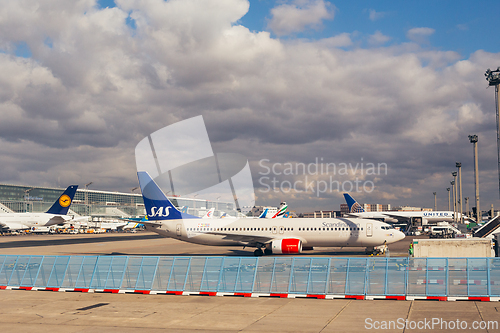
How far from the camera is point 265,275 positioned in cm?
Answer: 2231

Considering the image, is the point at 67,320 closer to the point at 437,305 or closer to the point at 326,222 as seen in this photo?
the point at 437,305

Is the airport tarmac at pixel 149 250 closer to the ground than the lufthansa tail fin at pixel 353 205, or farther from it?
closer to the ground

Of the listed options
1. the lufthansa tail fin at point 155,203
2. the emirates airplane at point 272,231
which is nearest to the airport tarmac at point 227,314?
the emirates airplane at point 272,231

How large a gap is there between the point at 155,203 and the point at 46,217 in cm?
6978

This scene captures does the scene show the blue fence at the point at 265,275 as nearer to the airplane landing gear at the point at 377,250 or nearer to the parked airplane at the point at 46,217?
the airplane landing gear at the point at 377,250

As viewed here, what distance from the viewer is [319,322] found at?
15.8m

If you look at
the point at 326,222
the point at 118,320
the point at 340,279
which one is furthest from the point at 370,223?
the point at 118,320

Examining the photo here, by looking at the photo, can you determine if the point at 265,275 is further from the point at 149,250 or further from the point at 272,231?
the point at 149,250

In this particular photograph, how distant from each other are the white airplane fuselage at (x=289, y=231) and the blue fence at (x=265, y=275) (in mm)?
18348

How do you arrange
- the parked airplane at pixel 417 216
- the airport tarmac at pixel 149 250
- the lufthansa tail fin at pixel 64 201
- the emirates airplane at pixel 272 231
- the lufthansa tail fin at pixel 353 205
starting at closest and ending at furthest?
the emirates airplane at pixel 272 231
the airport tarmac at pixel 149 250
the lufthansa tail fin at pixel 64 201
the parked airplane at pixel 417 216
the lufthansa tail fin at pixel 353 205

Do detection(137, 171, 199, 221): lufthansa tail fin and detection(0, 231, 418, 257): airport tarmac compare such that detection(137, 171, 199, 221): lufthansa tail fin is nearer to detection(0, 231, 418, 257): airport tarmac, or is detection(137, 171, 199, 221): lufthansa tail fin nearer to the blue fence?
detection(0, 231, 418, 257): airport tarmac

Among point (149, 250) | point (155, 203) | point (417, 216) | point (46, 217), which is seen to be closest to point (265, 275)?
point (155, 203)

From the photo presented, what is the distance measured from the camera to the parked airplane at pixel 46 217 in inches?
3831

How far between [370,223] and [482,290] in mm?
22700
